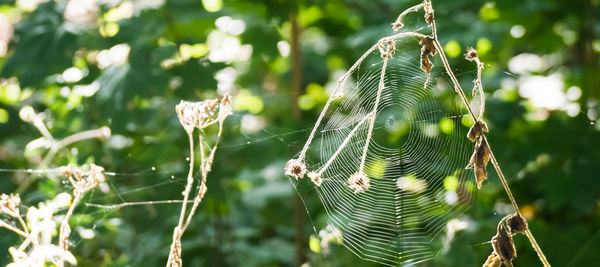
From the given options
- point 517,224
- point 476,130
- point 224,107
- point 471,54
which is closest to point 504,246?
point 517,224

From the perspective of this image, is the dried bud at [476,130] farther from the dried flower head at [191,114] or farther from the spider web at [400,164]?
the spider web at [400,164]

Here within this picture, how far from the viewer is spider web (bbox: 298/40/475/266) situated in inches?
50.4

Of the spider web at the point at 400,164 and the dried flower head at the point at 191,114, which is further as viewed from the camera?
Result: the spider web at the point at 400,164

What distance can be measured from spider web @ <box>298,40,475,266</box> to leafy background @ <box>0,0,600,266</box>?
3.3 inches

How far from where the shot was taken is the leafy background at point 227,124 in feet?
A: 5.04

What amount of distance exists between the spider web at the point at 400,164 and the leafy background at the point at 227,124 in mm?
84

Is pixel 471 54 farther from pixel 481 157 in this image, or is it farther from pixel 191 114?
pixel 191 114

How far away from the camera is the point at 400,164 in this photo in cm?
137

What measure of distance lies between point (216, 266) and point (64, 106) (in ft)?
2.29

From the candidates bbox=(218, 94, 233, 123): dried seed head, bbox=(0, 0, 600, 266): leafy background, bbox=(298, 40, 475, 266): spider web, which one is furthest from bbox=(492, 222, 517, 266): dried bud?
bbox=(0, 0, 600, 266): leafy background

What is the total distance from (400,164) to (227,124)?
0.70 m

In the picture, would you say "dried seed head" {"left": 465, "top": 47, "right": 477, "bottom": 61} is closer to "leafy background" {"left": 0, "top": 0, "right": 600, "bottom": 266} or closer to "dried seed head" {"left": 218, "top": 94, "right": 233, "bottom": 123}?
"dried seed head" {"left": 218, "top": 94, "right": 233, "bottom": 123}

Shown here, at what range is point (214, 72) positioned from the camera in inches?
66.4

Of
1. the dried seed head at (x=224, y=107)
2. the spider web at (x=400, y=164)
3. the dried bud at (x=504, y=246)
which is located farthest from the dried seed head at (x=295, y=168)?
the spider web at (x=400, y=164)
